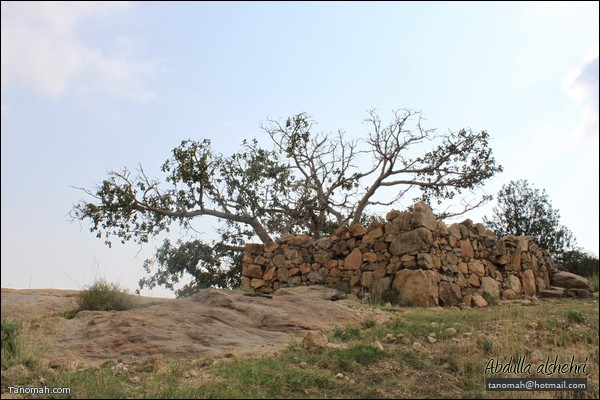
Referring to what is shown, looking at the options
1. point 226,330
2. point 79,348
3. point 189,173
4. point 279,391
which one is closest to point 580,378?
point 279,391

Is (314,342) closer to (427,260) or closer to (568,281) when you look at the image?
(427,260)

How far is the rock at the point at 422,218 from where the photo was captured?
10.6 meters

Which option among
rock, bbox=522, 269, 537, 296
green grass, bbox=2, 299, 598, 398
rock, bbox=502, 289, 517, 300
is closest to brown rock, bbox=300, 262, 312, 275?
rock, bbox=502, 289, 517, 300

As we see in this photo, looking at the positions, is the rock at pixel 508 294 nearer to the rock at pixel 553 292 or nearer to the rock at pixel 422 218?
the rock at pixel 553 292

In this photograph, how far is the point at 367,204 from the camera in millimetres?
17172

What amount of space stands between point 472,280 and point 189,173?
9.45m

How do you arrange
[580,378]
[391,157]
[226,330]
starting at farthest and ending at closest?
1. [391,157]
2. [226,330]
3. [580,378]

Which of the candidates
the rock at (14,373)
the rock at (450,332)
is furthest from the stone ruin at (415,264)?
the rock at (14,373)

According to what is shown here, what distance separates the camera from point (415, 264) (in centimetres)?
1027

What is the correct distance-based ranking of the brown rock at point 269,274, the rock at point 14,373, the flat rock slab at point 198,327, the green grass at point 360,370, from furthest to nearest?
the brown rock at point 269,274 → the flat rock slab at point 198,327 → the rock at point 14,373 → the green grass at point 360,370

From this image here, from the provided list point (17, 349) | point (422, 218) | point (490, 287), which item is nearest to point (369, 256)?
point (422, 218)

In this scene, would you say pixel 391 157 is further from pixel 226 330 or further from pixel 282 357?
pixel 282 357

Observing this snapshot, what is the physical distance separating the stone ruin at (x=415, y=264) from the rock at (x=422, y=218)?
2 cm

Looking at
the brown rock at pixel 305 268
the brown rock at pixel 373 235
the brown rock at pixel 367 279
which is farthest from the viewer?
the brown rock at pixel 305 268
